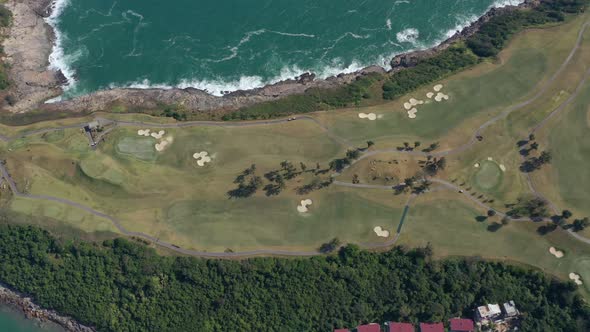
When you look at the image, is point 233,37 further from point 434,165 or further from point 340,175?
point 434,165

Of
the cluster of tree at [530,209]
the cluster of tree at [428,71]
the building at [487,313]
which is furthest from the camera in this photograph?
the cluster of tree at [428,71]

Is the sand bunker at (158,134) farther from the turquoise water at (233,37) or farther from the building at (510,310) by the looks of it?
the building at (510,310)

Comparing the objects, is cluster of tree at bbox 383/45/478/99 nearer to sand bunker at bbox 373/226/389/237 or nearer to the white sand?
sand bunker at bbox 373/226/389/237

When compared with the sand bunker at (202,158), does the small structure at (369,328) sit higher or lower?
lower

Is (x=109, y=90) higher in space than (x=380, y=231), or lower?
higher

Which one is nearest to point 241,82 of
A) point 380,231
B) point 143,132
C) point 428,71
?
point 143,132

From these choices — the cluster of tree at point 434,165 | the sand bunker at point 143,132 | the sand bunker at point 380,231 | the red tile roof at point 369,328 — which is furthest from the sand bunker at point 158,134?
the red tile roof at point 369,328

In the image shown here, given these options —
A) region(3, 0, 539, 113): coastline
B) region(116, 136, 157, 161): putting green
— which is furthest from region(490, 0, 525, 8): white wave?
region(116, 136, 157, 161): putting green
